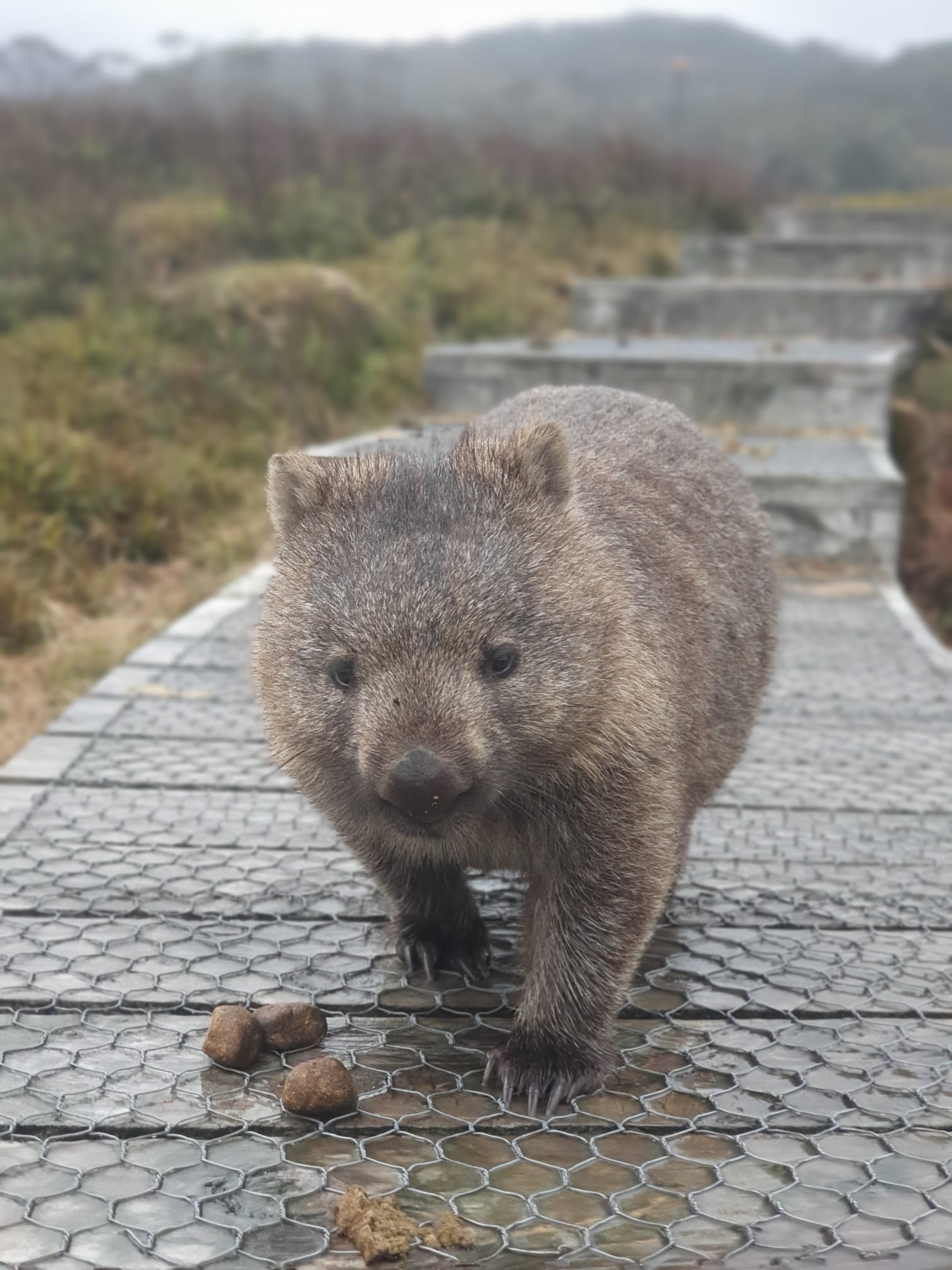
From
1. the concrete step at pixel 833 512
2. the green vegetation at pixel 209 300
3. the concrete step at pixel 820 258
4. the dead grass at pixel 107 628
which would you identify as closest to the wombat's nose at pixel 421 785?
the dead grass at pixel 107 628

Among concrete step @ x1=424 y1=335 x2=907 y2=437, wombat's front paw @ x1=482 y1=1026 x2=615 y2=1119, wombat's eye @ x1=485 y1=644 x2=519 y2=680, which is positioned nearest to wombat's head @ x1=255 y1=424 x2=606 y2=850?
wombat's eye @ x1=485 y1=644 x2=519 y2=680

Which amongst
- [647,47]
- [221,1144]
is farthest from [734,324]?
[647,47]

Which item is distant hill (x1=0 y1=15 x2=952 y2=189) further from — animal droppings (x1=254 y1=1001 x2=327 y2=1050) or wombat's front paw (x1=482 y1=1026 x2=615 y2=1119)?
wombat's front paw (x1=482 y1=1026 x2=615 y2=1119)

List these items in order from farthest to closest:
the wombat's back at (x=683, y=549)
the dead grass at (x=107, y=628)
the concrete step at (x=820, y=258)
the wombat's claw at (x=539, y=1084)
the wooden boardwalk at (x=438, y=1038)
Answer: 1. the concrete step at (x=820, y=258)
2. the dead grass at (x=107, y=628)
3. the wombat's back at (x=683, y=549)
4. the wombat's claw at (x=539, y=1084)
5. the wooden boardwalk at (x=438, y=1038)

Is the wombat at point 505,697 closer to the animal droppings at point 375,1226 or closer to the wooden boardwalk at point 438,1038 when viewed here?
the wooden boardwalk at point 438,1038

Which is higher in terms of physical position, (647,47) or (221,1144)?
(647,47)

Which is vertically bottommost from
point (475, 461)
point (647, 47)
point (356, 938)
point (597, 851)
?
point (356, 938)

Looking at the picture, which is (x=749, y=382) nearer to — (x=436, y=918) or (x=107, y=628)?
(x=107, y=628)

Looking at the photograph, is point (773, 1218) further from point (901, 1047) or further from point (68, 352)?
point (68, 352)
